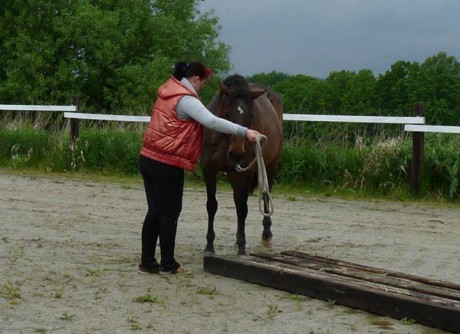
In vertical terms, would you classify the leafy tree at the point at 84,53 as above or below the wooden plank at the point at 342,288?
above

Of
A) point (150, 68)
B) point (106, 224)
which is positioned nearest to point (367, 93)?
point (150, 68)

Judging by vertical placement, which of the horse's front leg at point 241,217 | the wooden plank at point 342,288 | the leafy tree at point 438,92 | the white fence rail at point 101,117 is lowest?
the wooden plank at point 342,288

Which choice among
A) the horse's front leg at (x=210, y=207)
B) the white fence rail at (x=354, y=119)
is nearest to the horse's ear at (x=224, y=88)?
the horse's front leg at (x=210, y=207)

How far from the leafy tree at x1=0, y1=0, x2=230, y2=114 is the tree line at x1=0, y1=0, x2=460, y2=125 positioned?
0.12 feet

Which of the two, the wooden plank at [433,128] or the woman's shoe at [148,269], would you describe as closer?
the woman's shoe at [148,269]

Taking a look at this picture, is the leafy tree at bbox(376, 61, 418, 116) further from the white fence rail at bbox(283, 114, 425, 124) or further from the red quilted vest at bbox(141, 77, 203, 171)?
the red quilted vest at bbox(141, 77, 203, 171)

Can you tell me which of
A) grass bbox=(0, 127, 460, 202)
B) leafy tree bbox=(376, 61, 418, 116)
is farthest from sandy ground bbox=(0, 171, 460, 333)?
leafy tree bbox=(376, 61, 418, 116)

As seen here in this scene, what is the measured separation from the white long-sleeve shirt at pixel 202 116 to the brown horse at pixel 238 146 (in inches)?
9.4

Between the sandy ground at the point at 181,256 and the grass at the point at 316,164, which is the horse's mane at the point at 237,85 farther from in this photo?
the grass at the point at 316,164

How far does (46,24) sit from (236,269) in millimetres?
28533

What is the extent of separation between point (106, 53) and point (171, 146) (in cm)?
2736

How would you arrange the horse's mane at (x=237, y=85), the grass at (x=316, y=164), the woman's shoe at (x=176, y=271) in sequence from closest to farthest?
the woman's shoe at (x=176, y=271), the horse's mane at (x=237, y=85), the grass at (x=316, y=164)

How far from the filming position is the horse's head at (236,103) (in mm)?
8060

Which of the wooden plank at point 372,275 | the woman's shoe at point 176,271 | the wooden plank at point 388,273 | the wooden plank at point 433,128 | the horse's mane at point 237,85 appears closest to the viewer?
the wooden plank at point 372,275
